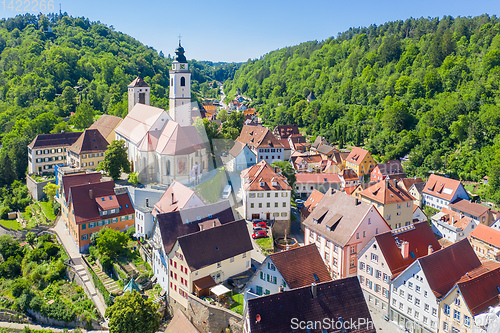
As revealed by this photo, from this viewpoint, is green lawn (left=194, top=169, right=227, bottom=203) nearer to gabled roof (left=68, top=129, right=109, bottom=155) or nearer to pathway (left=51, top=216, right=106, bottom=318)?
pathway (left=51, top=216, right=106, bottom=318)

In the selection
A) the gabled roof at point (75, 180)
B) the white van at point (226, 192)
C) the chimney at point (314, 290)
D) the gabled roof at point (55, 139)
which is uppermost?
the gabled roof at point (55, 139)

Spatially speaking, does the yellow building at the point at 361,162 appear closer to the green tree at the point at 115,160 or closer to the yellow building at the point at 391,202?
the yellow building at the point at 391,202

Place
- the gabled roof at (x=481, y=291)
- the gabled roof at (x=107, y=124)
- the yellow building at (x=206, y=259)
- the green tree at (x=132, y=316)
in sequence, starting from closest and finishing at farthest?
1. the gabled roof at (x=481, y=291)
2. the green tree at (x=132, y=316)
3. the yellow building at (x=206, y=259)
4. the gabled roof at (x=107, y=124)

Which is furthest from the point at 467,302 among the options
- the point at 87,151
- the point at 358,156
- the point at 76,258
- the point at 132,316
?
the point at 87,151

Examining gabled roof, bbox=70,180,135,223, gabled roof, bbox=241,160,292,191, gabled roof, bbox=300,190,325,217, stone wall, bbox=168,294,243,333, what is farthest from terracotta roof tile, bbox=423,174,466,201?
gabled roof, bbox=70,180,135,223

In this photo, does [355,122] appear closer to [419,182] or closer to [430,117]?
[430,117]

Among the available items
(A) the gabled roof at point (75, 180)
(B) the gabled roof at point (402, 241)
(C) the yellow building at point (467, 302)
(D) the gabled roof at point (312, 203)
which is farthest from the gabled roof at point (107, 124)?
Result: (C) the yellow building at point (467, 302)
